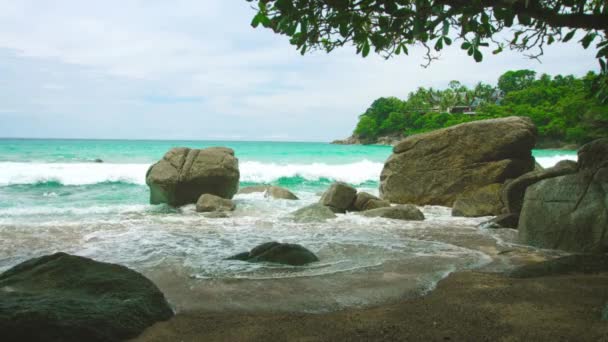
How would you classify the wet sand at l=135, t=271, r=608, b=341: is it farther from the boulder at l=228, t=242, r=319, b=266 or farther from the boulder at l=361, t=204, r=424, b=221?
the boulder at l=361, t=204, r=424, b=221

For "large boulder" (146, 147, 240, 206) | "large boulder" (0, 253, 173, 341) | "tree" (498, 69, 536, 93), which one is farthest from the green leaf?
"tree" (498, 69, 536, 93)

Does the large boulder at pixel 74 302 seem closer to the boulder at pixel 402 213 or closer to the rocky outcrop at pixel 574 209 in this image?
the rocky outcrop at pixel 574 209

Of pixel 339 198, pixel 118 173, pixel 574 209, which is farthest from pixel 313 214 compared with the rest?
pixel 118 173

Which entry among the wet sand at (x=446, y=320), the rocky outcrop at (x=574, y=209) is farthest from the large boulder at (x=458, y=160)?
the wet sand at (x=446, y=320)

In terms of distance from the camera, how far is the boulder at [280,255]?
5.48 m

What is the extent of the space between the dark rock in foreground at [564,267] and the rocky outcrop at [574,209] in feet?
4.28

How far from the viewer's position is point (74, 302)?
308 cm

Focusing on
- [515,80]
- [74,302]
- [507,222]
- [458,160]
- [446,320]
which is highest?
[515,80]

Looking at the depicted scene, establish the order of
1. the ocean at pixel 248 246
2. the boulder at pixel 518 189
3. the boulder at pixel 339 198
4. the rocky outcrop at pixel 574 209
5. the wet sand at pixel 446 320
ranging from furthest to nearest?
the boulder at pixel 339 198
the boulder at pixel 518 189
the rocky outcrop at pixel 574 209
the ocean at pixel 248 246
the wet sand at pixel 446 320

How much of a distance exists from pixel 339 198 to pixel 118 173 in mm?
13882

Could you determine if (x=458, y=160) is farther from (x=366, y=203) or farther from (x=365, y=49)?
(x=365, y=49)

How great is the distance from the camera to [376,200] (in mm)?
11477

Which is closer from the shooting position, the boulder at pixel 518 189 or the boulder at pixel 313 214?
the boulder at pixel 518 189

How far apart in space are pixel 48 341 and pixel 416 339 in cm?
253
